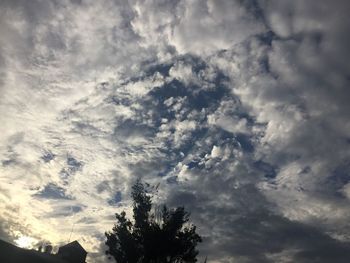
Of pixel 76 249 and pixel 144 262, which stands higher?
pixel 76 249

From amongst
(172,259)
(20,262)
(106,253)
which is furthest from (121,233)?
(20,262)

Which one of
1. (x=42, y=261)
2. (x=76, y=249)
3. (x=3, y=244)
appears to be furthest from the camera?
(x=76, y=249)

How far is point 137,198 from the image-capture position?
56.4 meters

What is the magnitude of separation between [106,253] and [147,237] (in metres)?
7.75

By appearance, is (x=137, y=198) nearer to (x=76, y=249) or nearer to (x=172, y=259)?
(x=172, y=259)

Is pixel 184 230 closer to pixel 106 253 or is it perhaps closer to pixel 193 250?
pixel 193 250

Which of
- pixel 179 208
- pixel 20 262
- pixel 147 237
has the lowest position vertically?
pixel 20 262

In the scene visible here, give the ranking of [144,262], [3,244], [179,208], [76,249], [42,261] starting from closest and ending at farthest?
[3,244], [42,261], [144,262], [179,208], [76,249]

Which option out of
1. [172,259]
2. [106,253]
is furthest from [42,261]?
[172,259]

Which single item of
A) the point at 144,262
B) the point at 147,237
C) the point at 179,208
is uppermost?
the point at 179,208

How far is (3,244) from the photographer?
112ft

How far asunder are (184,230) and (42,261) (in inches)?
897

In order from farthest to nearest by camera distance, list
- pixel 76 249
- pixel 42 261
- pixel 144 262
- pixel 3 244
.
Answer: pixel 76 249, pixel 144 262, pixel 42 261, pixel 3 244

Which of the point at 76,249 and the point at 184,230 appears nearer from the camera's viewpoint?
the point at 184,230
